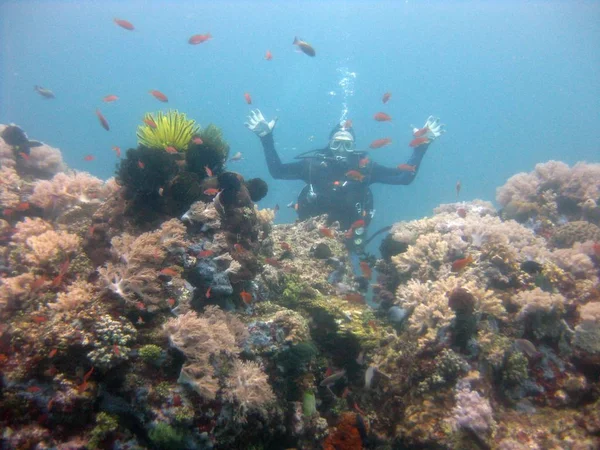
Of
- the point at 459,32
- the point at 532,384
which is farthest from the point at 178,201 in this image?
the point at 459,32

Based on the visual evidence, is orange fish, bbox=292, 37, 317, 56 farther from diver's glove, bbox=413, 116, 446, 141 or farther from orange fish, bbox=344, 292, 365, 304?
orange fish, bbox=344, 292, 365, 304

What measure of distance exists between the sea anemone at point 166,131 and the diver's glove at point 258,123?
5094 millimetres

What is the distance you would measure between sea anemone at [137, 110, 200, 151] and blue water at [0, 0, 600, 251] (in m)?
54.4

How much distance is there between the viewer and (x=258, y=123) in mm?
10773

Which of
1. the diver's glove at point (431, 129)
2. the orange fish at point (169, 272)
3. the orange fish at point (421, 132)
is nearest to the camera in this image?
the orange fish at point (169, 272)

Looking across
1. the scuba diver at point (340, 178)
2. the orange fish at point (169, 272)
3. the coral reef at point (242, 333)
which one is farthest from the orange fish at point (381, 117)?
the orange fish at point (169, 272)

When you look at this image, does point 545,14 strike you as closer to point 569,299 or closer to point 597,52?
point 597,52

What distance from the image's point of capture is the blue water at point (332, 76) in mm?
89562

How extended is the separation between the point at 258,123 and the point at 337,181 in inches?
141

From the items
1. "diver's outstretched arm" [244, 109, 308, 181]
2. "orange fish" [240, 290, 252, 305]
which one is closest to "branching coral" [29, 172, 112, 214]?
"orange fish" [240, 290, 252, 305]

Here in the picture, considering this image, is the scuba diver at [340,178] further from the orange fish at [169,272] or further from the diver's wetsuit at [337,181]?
the orange fish at [169,272]

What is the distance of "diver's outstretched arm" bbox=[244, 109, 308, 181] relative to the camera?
35.2 ft

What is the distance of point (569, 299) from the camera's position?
5.79 m

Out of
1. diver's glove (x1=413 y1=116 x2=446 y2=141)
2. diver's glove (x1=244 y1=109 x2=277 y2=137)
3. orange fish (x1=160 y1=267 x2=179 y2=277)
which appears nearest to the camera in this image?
orange fish (x1=160 y1=267 x2=179 y2=277)
